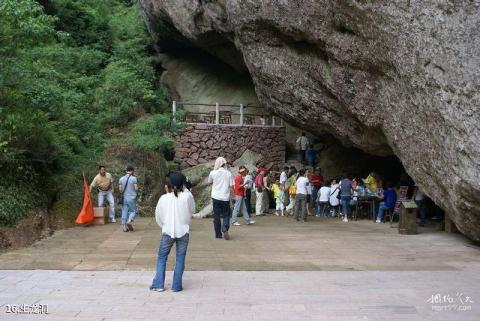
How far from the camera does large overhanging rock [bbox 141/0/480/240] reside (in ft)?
29.8

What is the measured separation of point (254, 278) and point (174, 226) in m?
1.56

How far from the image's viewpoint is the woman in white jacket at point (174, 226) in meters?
6.32

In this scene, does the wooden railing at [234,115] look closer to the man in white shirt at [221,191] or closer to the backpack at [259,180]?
the backpack at [259,180]

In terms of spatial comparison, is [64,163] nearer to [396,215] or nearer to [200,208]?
[200,208]

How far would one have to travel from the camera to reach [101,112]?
2125 centimetres

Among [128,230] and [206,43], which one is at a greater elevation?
[206,43]

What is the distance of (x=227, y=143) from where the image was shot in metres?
22.0

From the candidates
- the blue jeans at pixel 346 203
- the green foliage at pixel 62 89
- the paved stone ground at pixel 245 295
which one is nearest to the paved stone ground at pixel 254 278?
the paved stone ground at pixel 245 295

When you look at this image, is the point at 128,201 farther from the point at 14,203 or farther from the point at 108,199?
the point at 14,203

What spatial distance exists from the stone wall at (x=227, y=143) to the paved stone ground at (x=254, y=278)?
33.2ft

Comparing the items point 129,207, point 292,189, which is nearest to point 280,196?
point 292,189

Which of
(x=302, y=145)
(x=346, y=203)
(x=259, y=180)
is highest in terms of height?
(x=302, y=145)

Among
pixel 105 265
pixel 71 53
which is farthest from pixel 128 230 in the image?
pixel 71 53

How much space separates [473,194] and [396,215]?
639cm
